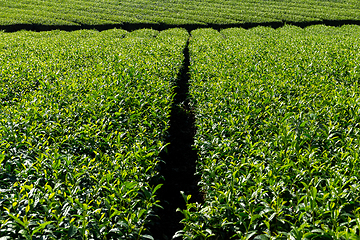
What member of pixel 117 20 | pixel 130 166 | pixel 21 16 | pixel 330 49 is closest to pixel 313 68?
pixel 330 49

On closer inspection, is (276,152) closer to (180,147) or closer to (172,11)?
(180,147)

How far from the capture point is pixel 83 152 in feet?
14.4

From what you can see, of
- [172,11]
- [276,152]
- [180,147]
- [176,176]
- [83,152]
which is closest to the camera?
[276,152]

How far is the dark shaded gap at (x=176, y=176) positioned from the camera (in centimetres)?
447

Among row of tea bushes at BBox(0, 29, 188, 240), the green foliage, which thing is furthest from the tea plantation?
the green foliage

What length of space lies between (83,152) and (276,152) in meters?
3.03

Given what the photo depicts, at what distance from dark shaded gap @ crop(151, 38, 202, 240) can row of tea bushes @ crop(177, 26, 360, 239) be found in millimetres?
481

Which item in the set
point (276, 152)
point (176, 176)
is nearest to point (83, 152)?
point (176, 176)

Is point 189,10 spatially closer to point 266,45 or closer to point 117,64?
point 266,45

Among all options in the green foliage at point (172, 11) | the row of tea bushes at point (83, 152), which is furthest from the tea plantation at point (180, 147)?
the green foliage at point (172, 11)

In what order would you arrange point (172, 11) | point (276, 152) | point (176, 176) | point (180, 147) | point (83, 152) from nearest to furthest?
point (276, 152)
point (83, 152)
point (176, 176)
point (180, 147)
point (172, 11)

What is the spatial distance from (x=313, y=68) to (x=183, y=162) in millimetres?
5598

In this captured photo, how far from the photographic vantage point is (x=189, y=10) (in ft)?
91.5

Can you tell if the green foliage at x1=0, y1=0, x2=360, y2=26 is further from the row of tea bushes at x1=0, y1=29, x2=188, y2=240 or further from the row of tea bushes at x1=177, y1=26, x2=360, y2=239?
the row of tea bushes at x1=177, y1=26, x2=360, y2=239
